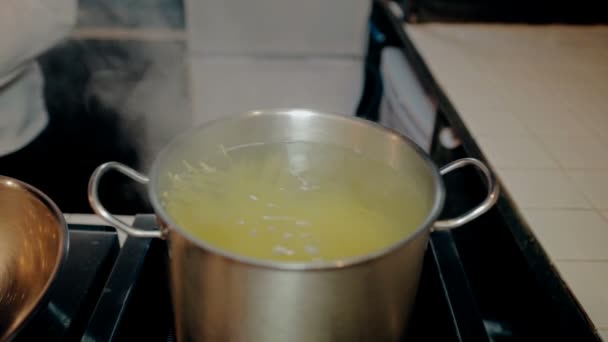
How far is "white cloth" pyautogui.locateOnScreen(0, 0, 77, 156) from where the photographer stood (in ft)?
5.32

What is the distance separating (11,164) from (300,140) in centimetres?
154

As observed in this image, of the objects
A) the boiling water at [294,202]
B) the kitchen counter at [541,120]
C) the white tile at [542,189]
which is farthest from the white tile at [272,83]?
the boiling water at [294,202]

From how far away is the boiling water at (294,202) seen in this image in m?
0.79

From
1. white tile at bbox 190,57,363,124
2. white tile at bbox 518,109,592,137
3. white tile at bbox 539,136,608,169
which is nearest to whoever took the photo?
white tile at bbox 539,136,608,169

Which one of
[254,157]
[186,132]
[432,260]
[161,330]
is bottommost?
[161,330]

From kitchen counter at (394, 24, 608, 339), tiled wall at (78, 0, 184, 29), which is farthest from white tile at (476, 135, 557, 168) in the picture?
tiled wall at (78, 0, 184, 29)

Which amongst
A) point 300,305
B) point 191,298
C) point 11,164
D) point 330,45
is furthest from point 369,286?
point 330,45

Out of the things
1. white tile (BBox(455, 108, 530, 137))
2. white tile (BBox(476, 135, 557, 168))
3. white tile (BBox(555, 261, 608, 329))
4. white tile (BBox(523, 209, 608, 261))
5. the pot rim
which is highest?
the pot rim

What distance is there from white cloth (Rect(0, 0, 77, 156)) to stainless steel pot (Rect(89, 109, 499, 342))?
1.13m

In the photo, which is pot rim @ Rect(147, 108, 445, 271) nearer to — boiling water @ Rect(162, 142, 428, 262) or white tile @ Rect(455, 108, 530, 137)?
boiling water @ Rect(162, 142, 428, 262)

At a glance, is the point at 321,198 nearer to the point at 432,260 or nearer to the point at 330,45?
the point at 432,260

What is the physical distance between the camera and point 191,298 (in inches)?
27.4

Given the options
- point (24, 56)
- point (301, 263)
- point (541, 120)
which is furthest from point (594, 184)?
point (24, 56)

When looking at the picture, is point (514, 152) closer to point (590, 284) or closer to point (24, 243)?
point (590, 284)
